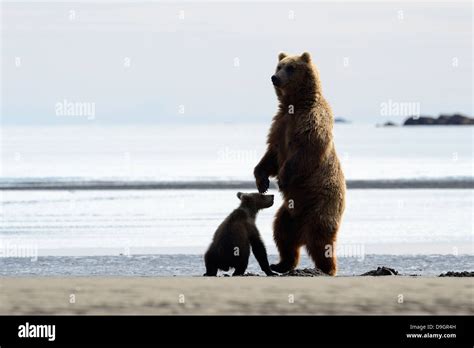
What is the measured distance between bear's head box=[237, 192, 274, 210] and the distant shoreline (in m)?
15.7

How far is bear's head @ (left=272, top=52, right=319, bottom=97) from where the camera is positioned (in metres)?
8.92

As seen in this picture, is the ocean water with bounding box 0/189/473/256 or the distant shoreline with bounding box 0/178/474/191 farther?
the distant shoreline with bounding box 0/178/474/191

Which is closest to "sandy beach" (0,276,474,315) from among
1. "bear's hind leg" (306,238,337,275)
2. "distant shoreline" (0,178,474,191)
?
"bear's hind leg" (306,238,337,275)

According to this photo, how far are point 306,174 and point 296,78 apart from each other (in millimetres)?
913

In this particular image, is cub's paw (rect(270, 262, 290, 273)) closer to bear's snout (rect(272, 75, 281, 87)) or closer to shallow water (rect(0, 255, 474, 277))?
shallow water (rect(0, 255, 474, 277))

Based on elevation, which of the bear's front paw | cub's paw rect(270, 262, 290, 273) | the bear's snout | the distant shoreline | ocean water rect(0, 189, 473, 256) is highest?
the bear's snout

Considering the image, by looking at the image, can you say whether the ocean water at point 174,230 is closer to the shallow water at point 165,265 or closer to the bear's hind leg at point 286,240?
the shallow water at point 165,265

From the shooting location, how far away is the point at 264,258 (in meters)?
8.38

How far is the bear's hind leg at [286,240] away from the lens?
29.0 ft

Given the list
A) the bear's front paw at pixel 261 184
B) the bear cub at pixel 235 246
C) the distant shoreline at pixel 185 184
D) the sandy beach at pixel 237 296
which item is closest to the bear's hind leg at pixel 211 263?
the bear cub at pixel 235 246

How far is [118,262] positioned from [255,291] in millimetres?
6397

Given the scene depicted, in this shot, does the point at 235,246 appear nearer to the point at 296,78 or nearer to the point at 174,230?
the point at 296,78

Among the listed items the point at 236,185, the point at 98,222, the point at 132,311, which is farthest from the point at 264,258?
the point at 236,185

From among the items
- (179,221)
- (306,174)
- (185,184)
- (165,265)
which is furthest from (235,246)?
(185,184)
